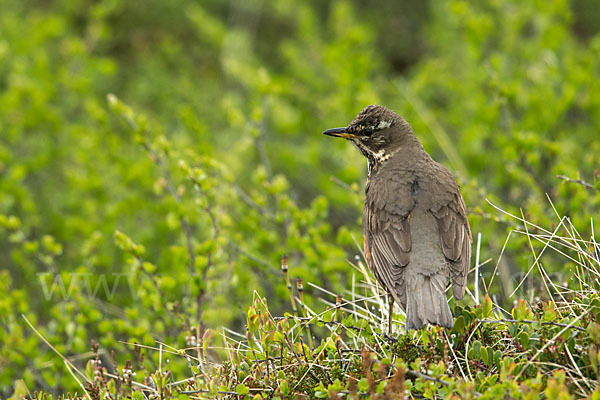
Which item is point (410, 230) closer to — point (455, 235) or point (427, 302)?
point (455, 235)

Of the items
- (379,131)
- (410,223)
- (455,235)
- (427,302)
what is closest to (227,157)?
(379,131)

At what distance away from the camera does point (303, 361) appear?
4199 millimetres

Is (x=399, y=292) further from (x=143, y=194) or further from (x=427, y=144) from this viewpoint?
(x=143, y=194)

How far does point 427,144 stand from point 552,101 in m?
1.61

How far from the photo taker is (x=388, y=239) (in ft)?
17.2

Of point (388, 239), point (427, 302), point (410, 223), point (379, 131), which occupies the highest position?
point (379, 131)

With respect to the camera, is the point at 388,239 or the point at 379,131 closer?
the point at 388,239

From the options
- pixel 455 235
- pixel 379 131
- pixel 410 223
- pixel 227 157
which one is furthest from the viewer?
pixel 227 157

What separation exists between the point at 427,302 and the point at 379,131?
6.88ft

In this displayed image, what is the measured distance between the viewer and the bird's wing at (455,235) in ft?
16.0

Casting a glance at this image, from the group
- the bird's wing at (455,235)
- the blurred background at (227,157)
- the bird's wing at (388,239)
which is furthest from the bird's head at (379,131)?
the bird's wing at (455,235)

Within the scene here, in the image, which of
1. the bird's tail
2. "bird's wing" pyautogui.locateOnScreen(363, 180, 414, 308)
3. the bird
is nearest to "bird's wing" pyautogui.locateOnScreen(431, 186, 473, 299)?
the bird

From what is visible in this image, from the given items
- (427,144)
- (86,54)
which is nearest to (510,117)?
(427,144)

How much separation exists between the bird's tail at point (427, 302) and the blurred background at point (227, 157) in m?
0.80
